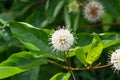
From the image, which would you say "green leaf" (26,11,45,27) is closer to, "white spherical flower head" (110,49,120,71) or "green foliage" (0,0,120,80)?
"green foliage" (0,0,120,80)

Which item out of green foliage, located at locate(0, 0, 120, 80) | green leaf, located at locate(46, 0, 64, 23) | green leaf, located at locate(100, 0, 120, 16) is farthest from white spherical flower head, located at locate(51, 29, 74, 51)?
green leaf, located at locate(100, 0, 120, 16)

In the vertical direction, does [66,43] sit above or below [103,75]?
above

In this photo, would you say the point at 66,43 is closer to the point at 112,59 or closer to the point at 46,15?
the point at 112,59

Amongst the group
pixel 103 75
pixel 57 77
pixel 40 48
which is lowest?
pixel 103 75

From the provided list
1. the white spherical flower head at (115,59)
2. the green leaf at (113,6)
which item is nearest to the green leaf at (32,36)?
the white spherical flower head at (115,59)

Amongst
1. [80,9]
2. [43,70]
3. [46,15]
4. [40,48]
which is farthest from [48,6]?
[40,48]

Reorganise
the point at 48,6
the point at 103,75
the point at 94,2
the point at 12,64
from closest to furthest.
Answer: the point at 12,64 < the point at 48,6 < the point at 94,2 < the point at 103,75

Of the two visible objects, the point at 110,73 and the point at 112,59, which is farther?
the point at 110,73

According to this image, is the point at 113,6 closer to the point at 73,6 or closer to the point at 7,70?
the point at 73,6
